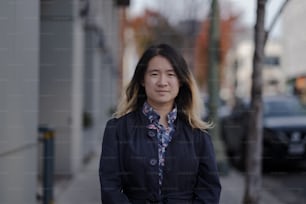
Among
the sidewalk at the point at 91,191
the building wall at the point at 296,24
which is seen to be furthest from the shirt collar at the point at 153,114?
the sidewalk at the point at 91,191

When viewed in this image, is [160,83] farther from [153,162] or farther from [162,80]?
[153,162]

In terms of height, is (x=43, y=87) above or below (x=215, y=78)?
below

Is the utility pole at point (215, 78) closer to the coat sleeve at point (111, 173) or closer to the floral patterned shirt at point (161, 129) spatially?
the floral patterned shirt at point (161, 129)

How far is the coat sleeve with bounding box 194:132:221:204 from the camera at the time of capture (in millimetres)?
2281

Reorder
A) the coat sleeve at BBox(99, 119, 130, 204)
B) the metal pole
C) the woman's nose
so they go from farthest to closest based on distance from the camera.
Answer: the metal pole → the woman's nose → the coat sleeve at BBox(99, 119, 130, 204)

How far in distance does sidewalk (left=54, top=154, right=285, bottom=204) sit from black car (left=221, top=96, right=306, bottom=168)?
724mm

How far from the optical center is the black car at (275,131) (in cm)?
895

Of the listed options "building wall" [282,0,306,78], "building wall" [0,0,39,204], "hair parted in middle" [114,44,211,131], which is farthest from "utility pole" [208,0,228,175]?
"hair parted in middle" [114,44,211,131]

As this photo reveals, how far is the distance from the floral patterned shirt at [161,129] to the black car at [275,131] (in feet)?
21.6

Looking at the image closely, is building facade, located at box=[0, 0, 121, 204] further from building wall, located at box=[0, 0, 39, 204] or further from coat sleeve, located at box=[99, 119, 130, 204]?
coat sleeve, located at box=[99, 119, 130, 204]

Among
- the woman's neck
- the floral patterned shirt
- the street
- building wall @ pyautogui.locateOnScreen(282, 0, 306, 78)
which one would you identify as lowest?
the street

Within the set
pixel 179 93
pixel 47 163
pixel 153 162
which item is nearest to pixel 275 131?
pixel 47 163

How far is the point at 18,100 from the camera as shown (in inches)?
161

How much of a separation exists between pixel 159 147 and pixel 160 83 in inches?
10.2
